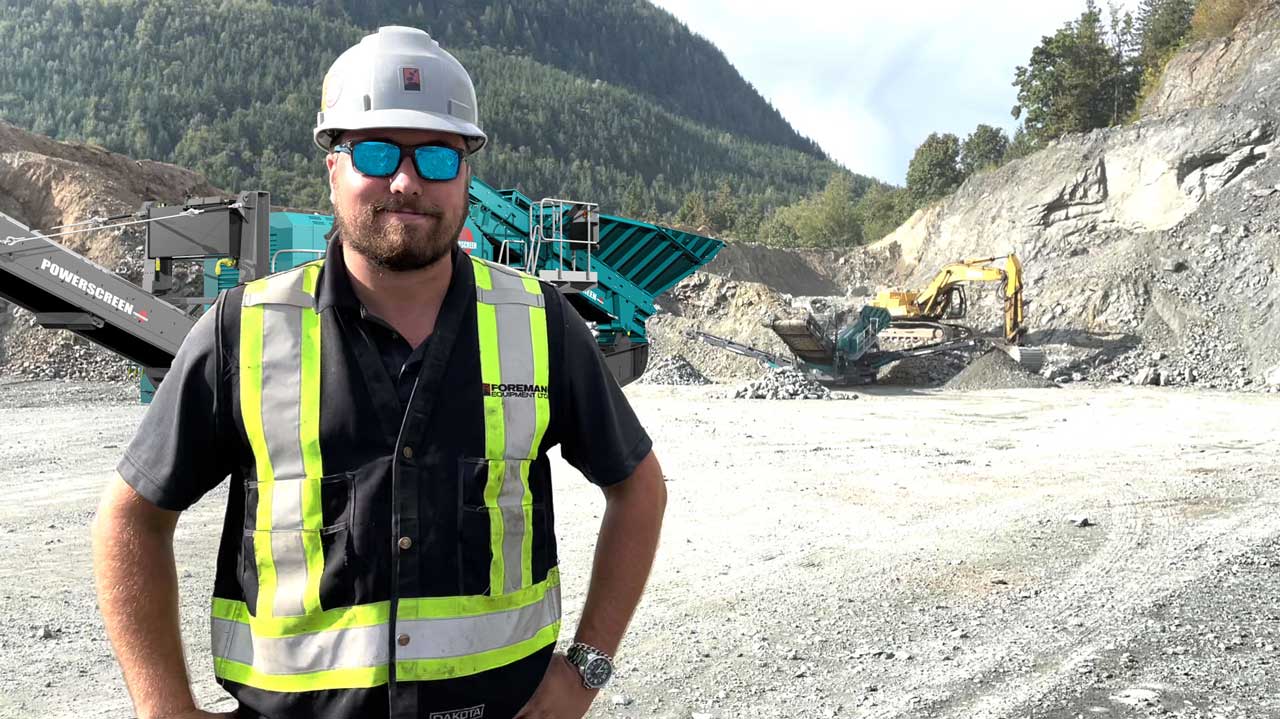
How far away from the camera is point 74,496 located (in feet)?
25.4

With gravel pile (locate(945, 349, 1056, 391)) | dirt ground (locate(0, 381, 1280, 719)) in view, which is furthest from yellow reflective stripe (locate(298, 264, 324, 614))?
gravel pile (locate(945, 349, 1056, 391))

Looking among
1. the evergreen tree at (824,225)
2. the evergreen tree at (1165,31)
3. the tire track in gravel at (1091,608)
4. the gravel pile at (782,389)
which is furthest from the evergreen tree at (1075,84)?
the tire track in gravel at (1091,608)

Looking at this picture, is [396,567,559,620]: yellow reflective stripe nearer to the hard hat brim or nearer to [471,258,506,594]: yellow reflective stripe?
[471,258,506,594]: yellow reflective stripe

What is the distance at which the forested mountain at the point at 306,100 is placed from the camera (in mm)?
75312

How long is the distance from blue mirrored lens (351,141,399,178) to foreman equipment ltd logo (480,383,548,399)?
15.9 inches

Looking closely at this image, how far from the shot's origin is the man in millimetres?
1508

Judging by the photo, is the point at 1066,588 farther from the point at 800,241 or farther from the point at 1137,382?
the point at 800,241

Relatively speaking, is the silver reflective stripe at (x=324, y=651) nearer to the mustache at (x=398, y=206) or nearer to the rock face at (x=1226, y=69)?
the mustache at (x=398, y=206)

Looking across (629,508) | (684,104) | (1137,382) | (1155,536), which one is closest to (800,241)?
(1137,382)

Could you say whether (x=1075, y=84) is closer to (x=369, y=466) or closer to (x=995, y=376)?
(x=995, y=376)

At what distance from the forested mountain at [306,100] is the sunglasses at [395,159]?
62174 mm

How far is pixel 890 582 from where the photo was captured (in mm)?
5586

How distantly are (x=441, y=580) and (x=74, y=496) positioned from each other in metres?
7.59

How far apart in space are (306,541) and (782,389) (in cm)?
1659
